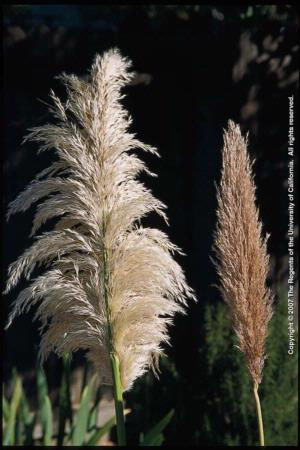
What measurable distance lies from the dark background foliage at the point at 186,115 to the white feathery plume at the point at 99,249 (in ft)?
9.51

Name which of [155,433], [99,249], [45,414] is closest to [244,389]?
[155,433]

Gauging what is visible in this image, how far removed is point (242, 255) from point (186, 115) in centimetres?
390

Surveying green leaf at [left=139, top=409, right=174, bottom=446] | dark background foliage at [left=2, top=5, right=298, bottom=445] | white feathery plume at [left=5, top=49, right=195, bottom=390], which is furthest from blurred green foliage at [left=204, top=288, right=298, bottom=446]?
white feathery plume at [left=5, top=49, right=195, bottom=390]

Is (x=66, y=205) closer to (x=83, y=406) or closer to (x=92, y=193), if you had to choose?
(x=92, y=193)

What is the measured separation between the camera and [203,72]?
5645 millimetres

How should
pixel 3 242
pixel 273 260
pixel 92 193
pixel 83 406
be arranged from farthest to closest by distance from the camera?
pixel 3 242, pixel 273 260, pixel 83 406, pixel 92 193

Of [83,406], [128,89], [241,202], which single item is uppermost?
[128,89]

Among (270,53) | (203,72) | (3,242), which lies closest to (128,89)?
(203,72)

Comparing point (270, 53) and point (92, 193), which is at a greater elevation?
point (270, 53)

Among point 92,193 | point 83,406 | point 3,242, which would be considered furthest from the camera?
point 3,242

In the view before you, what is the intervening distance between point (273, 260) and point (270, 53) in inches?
56.3

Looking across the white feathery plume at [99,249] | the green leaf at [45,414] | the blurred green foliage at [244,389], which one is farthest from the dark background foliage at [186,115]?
the white feathery plume at [99,249]

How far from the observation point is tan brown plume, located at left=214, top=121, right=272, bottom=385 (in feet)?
6.90

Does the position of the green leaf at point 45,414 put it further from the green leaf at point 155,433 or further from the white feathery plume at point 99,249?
the white feathery plume at point 99,249
